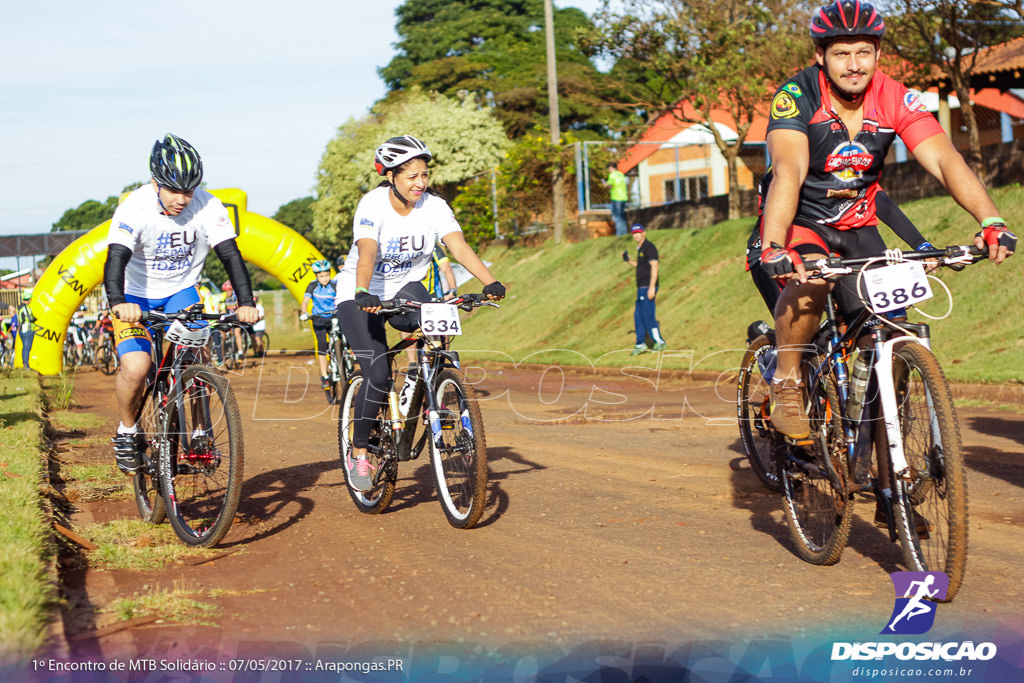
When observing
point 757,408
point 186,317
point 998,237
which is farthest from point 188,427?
point 998,237

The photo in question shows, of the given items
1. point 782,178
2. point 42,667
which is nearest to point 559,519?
point 782,178

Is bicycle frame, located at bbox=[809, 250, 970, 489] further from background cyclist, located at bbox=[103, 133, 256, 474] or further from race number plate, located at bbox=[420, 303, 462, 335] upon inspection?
background cyclist, located at bbox=[103, 133, 256, 474]

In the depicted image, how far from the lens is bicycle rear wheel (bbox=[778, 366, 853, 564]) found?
14.5 feet

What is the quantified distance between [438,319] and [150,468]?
182cm

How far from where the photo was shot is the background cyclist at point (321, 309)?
44.8 ft

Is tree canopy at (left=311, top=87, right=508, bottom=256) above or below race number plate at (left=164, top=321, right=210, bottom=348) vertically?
above

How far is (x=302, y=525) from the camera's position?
19.3ft

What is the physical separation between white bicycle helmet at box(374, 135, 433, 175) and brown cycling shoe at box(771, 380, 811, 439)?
8.33ft

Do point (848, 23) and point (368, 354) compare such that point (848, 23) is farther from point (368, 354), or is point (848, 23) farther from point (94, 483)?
point (94, 483)

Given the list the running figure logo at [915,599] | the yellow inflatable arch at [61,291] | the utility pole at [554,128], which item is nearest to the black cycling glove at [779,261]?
the running figure logo at [915,599]

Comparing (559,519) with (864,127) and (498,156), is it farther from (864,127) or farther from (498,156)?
(498,156)

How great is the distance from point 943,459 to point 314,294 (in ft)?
39.1

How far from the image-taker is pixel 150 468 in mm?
5789

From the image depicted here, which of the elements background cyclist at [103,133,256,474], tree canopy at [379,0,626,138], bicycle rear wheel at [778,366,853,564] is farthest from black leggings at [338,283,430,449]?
tree canopy at [379,0,626,138]
